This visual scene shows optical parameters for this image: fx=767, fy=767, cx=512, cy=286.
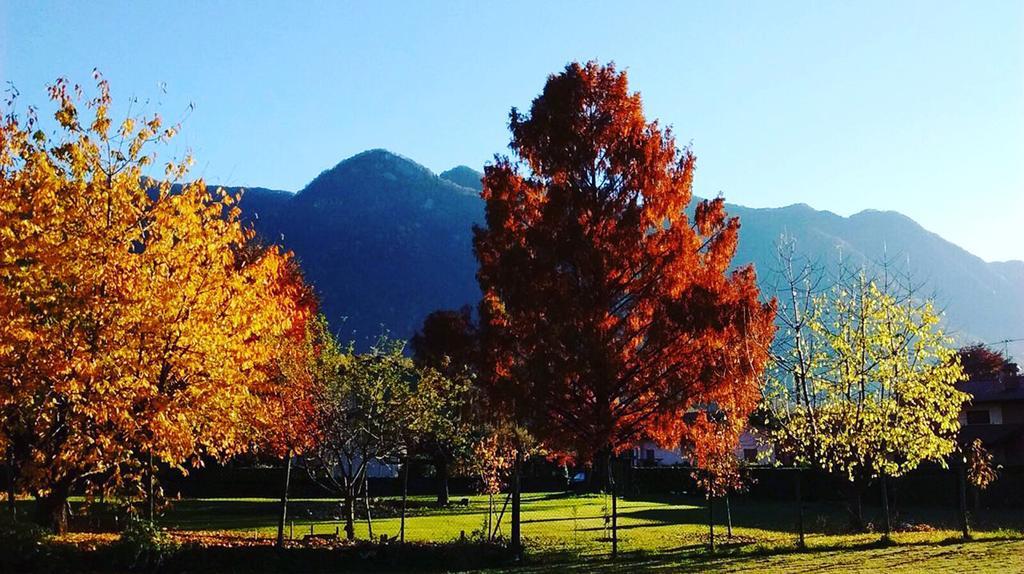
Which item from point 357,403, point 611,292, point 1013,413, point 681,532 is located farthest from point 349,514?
point 1013,413

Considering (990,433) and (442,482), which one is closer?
(442,482)

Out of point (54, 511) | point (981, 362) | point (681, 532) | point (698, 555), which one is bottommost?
point (681, 532)

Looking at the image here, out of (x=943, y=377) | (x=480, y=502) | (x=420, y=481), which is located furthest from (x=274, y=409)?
(x=420, y=481)

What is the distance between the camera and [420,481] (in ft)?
184

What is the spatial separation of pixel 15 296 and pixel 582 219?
12.8 m

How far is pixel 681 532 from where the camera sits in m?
25.9

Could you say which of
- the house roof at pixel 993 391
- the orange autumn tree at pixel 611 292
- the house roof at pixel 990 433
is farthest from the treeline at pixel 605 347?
the house roof at pixel 993 391

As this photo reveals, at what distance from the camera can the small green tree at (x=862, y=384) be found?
19.0 m

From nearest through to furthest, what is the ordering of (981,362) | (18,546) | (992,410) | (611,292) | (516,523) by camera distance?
(18,546) → (516,523) → (611,292) → (992,410) → (981,362)

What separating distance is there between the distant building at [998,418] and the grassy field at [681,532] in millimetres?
16521

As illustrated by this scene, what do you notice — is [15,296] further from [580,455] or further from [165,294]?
[580,455]

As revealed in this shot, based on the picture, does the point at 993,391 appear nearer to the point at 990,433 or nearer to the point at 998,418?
the point at 998,418

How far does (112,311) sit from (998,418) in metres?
57.2

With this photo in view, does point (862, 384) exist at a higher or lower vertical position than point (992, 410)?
→ lower
